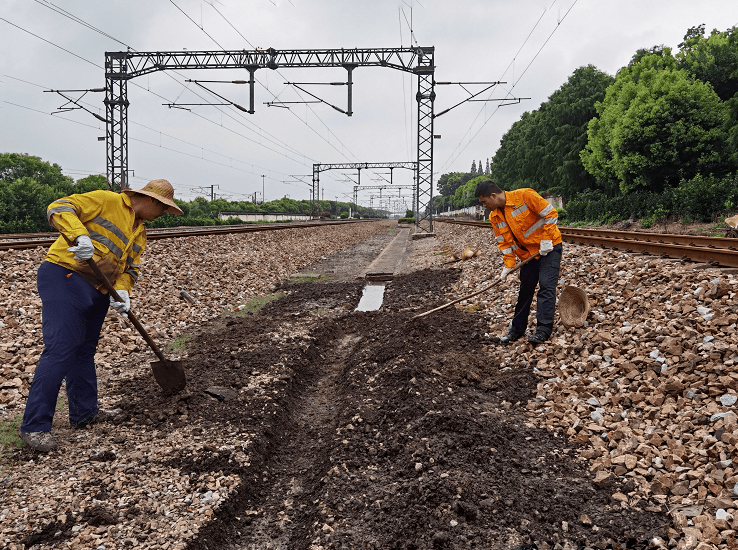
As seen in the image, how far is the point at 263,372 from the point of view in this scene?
19.6ft

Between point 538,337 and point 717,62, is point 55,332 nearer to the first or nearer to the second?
point 538,337

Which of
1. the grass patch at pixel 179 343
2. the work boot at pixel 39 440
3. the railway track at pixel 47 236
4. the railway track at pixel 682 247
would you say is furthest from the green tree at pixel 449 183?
the work boot at pixel 39 440

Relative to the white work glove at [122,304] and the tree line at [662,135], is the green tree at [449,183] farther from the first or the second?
the white work glove at [122,304]

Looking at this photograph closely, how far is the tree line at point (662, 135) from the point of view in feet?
79.1

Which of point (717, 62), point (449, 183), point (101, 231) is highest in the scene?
point (449, 183)

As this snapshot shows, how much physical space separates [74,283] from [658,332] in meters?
5.39

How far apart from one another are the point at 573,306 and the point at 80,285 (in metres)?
5.37

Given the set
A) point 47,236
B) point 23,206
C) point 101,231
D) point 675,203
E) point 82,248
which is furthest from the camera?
point 23,206

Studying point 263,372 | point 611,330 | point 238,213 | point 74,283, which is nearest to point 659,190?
point 611,330

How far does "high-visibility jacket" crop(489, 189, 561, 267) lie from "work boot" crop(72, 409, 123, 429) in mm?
4777

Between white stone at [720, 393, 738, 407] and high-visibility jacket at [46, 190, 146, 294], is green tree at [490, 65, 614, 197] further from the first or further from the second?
high-visibility jacket at [46, 190, 146, 294]

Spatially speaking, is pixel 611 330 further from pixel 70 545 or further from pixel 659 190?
pixel 659 190

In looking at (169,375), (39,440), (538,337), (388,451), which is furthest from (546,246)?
(39,440)

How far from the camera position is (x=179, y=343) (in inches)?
295
